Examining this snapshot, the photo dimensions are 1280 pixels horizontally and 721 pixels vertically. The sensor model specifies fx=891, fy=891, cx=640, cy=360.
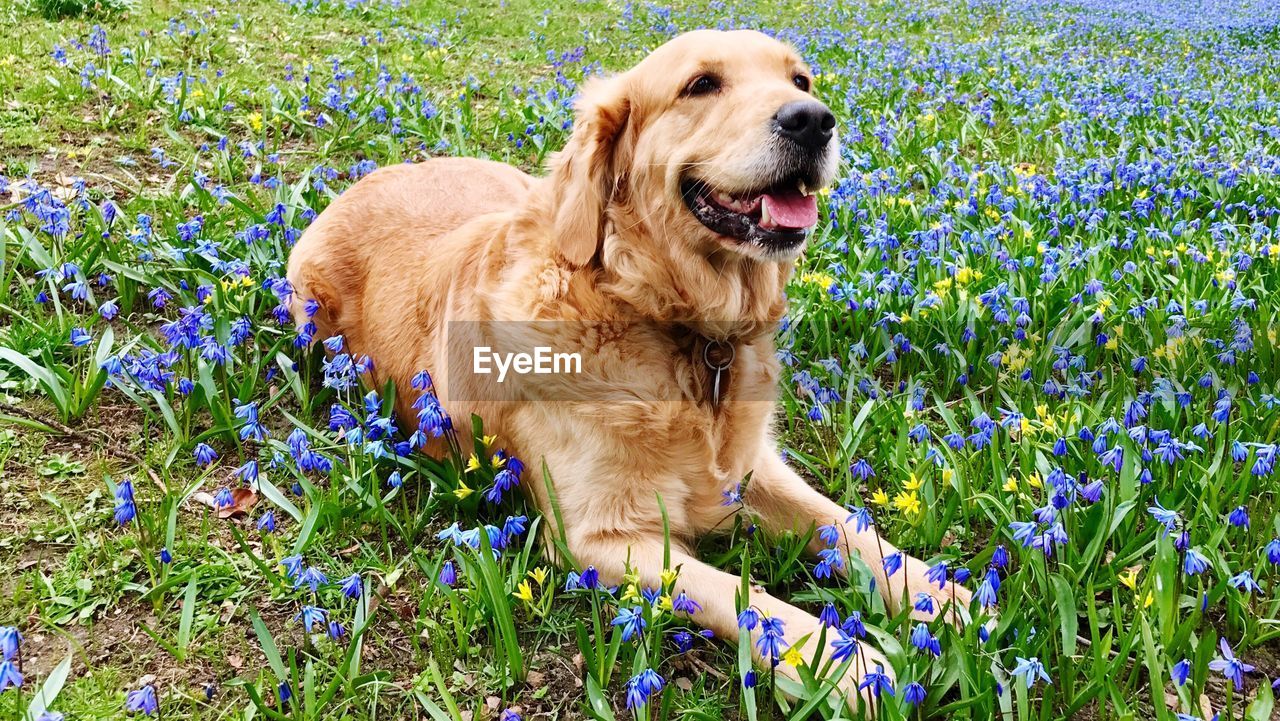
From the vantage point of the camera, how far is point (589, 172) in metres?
2.91

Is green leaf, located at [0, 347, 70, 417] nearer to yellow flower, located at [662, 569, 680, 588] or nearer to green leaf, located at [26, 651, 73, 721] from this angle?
green leaf, located at [26, 651, 73, 721]

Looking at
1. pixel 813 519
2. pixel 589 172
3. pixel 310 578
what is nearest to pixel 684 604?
pixel 813 519

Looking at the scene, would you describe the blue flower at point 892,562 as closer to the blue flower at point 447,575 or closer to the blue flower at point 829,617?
the blue flower at point 829,617

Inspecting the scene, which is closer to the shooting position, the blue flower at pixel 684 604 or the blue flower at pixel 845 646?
the blue flower at pixel 845 646

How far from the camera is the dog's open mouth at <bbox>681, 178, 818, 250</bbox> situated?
280 centimetres

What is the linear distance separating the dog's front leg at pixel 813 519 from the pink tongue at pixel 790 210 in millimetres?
831

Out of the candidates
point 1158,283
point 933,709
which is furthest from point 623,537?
point 1158,283

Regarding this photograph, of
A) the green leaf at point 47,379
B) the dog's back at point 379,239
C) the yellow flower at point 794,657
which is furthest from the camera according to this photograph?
the dog's back at point 379,239

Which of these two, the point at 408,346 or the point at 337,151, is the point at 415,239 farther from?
the point at 337,151

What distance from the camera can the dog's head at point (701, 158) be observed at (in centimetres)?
276

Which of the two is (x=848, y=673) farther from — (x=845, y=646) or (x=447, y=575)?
(x=447, y=575)

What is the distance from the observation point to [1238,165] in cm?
586

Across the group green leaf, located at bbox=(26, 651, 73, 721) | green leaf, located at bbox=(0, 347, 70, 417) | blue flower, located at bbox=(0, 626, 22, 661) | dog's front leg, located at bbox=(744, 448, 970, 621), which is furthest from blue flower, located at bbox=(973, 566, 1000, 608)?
green leaf, located at bbox=(0, 347, 70, 417)

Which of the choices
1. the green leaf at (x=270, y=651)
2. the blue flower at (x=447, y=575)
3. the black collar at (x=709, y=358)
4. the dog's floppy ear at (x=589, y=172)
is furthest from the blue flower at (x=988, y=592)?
the green leaf at (x=270, y=651)
